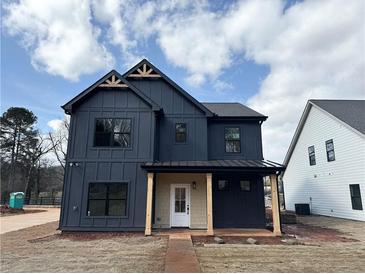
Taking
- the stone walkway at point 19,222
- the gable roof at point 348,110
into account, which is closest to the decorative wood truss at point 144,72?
the stone walkway at point 19,222

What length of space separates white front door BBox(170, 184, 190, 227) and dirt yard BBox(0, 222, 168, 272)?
2.29 meters

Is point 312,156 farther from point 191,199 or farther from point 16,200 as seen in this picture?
point 16,200

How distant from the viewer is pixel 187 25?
11.4 metres

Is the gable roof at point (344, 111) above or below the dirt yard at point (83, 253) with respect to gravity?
above

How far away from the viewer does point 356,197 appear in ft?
46.9

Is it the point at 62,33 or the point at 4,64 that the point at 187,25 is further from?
the point at 4,64

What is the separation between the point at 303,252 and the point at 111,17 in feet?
39.7

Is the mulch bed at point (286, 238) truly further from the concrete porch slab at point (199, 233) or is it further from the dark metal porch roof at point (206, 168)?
the dark metal porch roof at point (206, 168)

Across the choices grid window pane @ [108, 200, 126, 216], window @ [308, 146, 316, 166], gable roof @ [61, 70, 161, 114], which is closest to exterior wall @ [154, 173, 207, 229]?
grid window pane @ [108, 200, 126, 216]

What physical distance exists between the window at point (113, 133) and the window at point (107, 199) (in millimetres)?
1853

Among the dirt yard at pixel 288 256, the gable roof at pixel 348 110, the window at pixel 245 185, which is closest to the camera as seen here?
the dirt yard at pixel 288 256

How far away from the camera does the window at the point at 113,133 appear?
11.2 metres

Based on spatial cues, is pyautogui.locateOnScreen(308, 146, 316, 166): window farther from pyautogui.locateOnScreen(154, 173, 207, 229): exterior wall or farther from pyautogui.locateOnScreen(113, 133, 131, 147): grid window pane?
pyautogui.locateOnScreen(113, 133, 131, 147): grid window pane

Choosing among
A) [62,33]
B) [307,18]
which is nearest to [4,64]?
[62,33]
